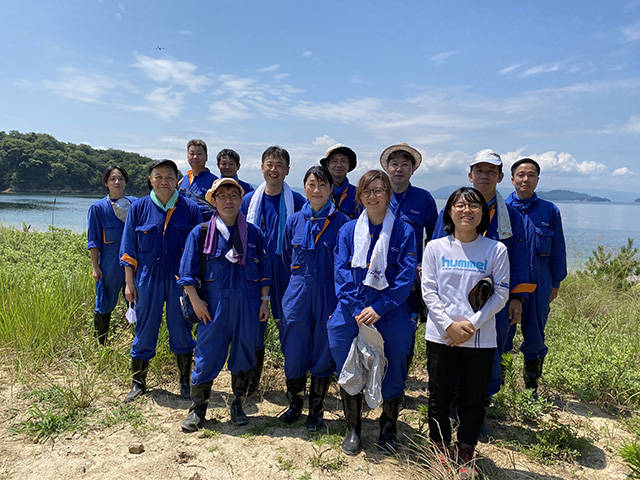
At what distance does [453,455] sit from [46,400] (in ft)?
11.7

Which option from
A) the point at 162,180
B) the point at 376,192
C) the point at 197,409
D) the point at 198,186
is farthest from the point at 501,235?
the point at 198,186

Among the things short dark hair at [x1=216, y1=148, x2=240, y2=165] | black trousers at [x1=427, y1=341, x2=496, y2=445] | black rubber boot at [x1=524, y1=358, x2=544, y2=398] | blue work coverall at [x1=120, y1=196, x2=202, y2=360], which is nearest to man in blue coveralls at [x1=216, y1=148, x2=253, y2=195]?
short dark hair at [x1=216, y1=148, x2=240, y2=165]

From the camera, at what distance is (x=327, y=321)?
3.32 meters

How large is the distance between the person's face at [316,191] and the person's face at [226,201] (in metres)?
0.63

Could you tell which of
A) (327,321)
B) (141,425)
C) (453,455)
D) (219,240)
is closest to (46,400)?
(141,425)

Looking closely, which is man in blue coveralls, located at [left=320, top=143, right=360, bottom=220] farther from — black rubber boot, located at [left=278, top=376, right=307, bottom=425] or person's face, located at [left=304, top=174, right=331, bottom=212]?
black rubber boot, located at [left=278, top=376, right=307, bottom=425]

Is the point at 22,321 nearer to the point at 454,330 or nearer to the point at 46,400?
the point at 46,400

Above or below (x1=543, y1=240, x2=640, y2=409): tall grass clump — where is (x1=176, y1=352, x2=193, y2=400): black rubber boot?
below

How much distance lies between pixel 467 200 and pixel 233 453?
8.49ft

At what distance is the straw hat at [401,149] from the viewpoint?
12.4ft

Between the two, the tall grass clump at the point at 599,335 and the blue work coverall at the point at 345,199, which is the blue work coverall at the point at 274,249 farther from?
the tall grass clump at the point at 599,335

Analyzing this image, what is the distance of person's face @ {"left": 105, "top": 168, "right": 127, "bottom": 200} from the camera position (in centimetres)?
473

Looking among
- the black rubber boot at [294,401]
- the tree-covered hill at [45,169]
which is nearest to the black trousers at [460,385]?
the black rubber boot at [294,401]

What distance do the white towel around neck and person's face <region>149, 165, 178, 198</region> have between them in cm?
190
